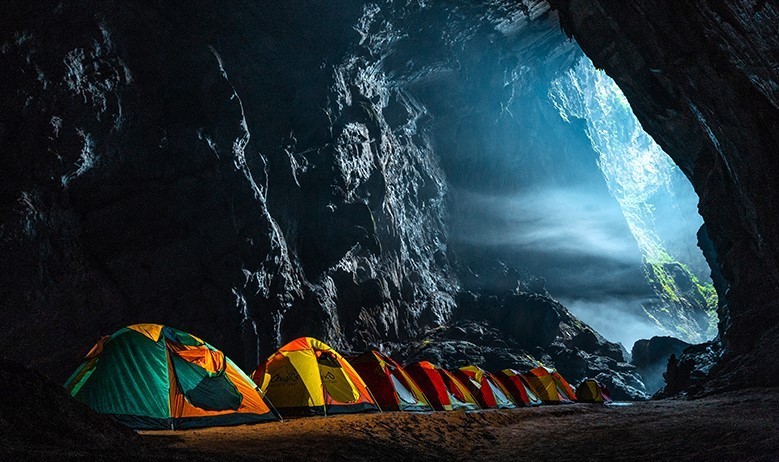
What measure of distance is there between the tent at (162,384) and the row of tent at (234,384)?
0.02m

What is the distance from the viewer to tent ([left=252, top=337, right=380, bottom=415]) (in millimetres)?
12969

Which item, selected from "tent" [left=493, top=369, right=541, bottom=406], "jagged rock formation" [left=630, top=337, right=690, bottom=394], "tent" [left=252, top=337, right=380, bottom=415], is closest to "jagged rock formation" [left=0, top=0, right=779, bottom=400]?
"jagged rock formation" [left=630, top=337, right=690, bottom=394]

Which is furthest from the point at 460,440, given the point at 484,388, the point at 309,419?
the point at 484,388

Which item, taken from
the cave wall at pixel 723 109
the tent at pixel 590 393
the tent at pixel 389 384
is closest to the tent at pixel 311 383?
the tent at pixel 389 384

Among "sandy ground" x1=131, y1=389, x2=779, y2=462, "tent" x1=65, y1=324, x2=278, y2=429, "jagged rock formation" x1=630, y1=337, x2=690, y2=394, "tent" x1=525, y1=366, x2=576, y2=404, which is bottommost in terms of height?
"jagged rock formation" x1=630, y1=337, x2=690, y2=394

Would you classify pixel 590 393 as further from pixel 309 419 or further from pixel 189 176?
pixel 189 176

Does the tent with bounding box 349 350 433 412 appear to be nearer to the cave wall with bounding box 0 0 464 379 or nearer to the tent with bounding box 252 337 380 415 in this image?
the tent with bounding box 252 337 380 415

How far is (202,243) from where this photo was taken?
24.8 meters

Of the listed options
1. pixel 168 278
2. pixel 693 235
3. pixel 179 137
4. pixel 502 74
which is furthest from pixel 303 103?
pixel 693 235

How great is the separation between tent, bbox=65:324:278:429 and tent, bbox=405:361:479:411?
261 inches

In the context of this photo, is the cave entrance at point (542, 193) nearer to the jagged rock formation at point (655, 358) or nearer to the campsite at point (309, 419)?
the jagged rock formation at point (655, 358)

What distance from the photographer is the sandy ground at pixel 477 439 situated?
23.1ft

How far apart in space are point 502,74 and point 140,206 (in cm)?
4003

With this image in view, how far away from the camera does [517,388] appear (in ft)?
74.2
